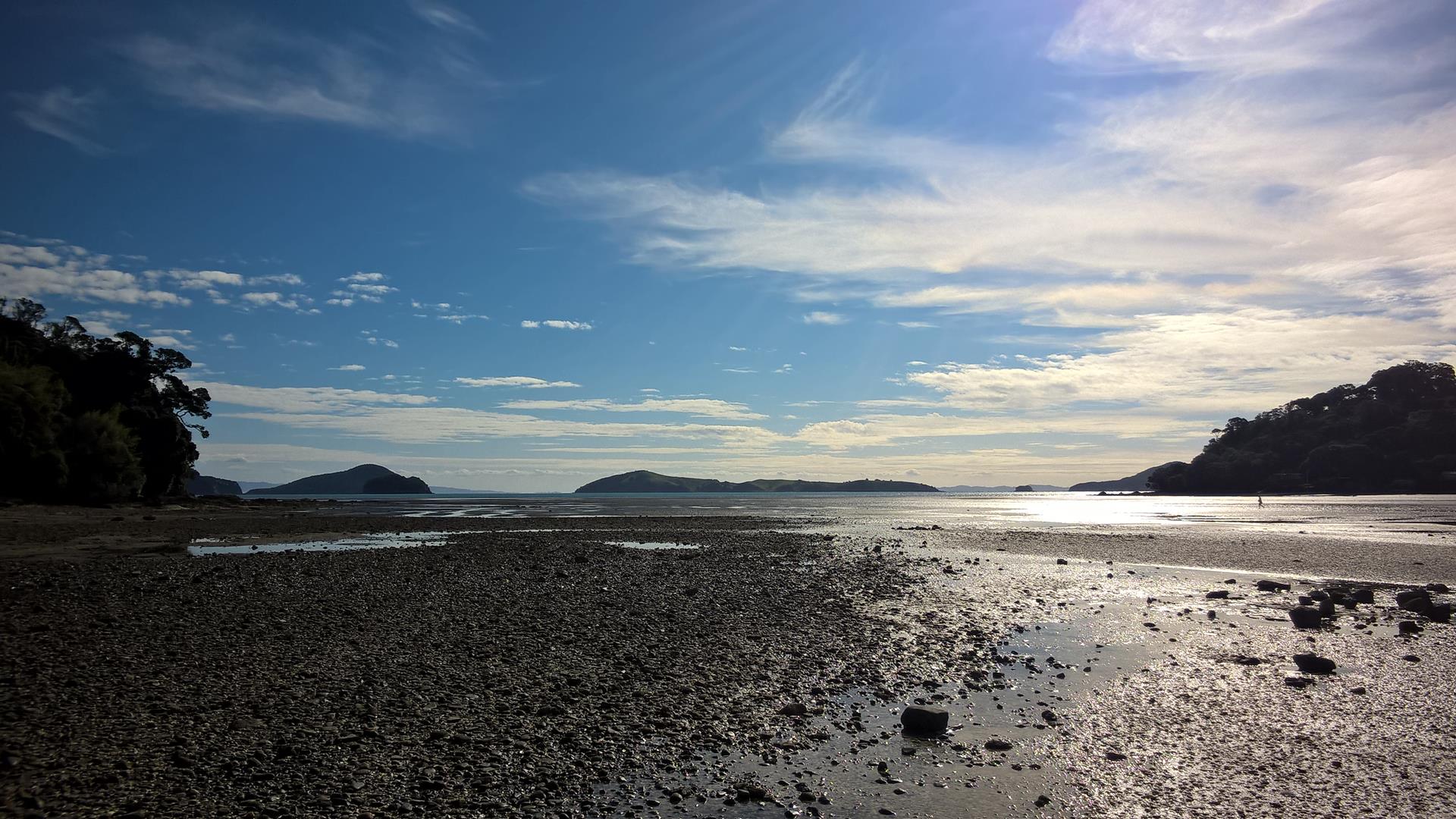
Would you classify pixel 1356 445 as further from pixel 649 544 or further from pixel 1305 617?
pixel 1305 617

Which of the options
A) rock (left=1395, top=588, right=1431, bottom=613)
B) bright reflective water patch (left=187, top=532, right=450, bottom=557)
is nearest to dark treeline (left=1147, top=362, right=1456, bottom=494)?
rock (left=1395, top=588, right=1431, bottom=613)

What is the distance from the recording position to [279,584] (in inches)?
938

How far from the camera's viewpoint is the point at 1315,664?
14.1 metres

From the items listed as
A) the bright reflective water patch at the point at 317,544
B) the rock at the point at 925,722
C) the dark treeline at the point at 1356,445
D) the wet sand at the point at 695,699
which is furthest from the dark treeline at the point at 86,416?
the dark treeline at the point at 1356,445

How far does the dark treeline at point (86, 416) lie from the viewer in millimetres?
66812

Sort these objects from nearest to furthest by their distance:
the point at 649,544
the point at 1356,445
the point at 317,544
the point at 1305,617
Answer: the point at 1305,617 < the point at 317,544 < the point at 649,544 < the point at 1356,445

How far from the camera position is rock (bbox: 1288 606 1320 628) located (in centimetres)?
1817

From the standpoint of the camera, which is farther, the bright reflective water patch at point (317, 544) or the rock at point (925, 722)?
the bright reflective water patch at point (317, 544)

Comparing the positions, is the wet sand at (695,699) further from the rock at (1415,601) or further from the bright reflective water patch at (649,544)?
the bright reflective water patch at (649,544)

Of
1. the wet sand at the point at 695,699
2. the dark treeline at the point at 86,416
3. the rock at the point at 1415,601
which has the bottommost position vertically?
the wet sand at the point at 695,699

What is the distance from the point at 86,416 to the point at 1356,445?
8682 inches

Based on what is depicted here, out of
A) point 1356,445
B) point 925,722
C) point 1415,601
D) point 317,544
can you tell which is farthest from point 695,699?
point 1356,445

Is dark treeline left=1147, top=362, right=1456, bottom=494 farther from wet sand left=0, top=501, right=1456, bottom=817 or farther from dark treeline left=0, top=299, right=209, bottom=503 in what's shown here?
dark treeline left=0, top=299, right=209, bottom=503

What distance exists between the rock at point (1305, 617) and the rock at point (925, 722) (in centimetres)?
1325
